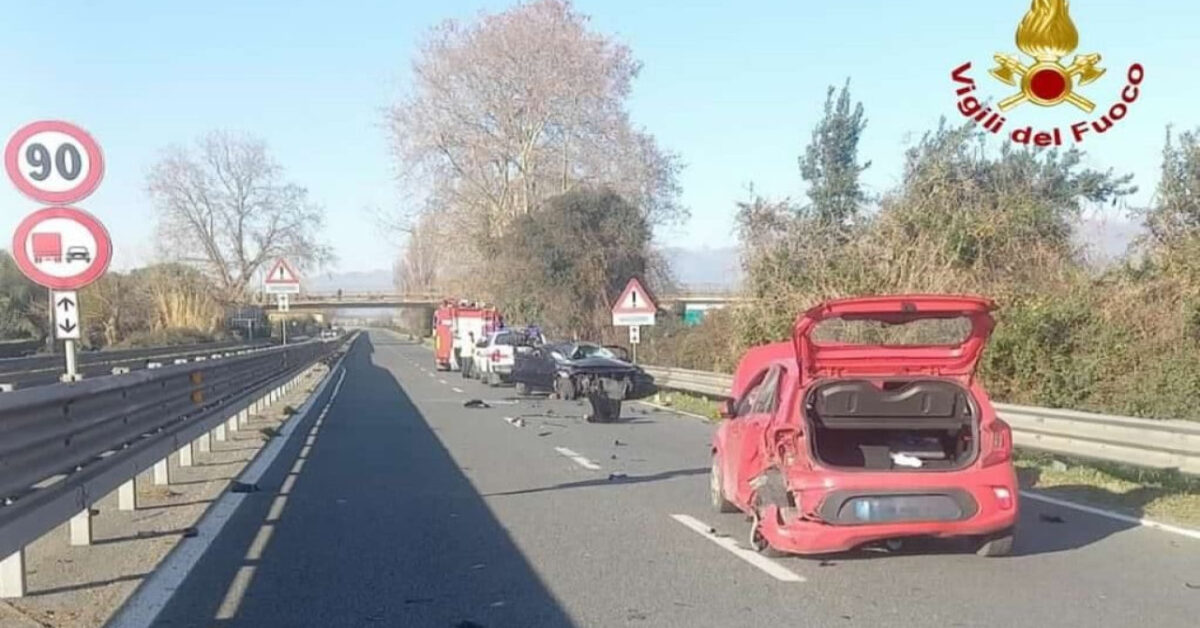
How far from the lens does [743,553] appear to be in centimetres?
870

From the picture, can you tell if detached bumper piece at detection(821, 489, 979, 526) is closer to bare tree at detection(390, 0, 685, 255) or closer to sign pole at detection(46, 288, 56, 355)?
sign pole at detection(46, 288, 56, 355)

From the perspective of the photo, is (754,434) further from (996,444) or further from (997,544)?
(997,544)

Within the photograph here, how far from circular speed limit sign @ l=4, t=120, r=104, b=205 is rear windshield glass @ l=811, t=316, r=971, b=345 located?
465 inches

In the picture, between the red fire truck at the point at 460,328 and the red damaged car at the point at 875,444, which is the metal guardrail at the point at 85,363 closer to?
the red fire truck at the point at 460,328

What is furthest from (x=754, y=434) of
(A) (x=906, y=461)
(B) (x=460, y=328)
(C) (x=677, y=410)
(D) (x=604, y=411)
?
(B) (x=460, y=328)

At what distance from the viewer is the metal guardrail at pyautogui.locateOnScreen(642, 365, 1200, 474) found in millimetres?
10719

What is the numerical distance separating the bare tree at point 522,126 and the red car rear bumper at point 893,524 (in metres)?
44.0

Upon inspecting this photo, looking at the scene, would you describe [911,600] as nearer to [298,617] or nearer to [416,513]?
[298,617]

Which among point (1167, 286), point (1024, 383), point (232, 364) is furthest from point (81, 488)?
point (1167, 286)

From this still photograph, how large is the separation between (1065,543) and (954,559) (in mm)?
1169

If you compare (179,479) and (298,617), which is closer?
(298,617)

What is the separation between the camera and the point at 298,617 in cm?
683

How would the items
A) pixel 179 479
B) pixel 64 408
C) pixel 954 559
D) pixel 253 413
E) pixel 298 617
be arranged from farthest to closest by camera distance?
pixel 253 413 < pixel 179 479 < pixel 954 559 < pixel 64 408 < pixel 298 617

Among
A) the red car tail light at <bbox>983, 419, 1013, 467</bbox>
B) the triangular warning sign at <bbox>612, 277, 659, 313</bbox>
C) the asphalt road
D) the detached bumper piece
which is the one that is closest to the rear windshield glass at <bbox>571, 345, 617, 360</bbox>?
the triangular warning sign at <bbox>612, 277, 659, 313</bbox>
